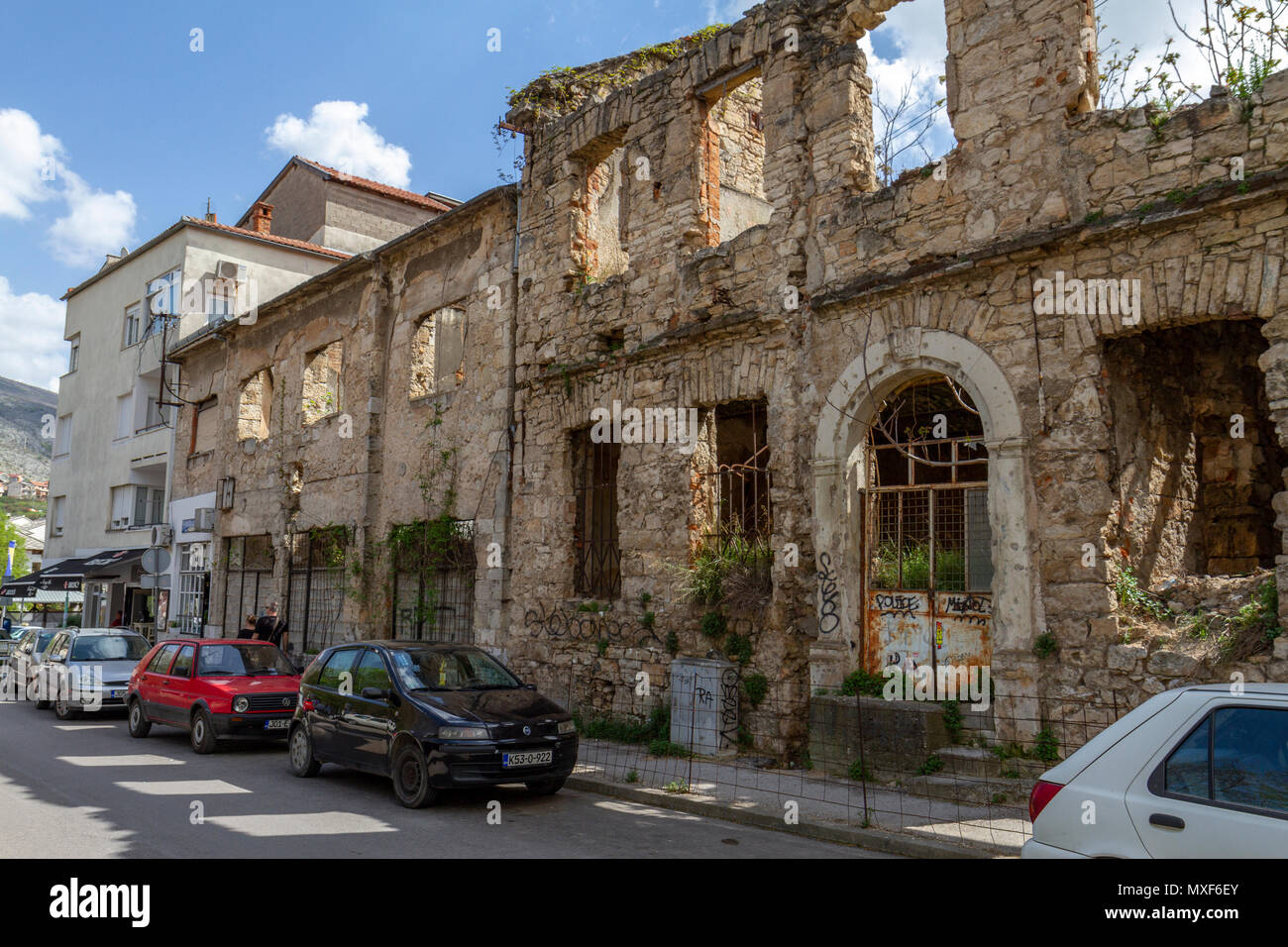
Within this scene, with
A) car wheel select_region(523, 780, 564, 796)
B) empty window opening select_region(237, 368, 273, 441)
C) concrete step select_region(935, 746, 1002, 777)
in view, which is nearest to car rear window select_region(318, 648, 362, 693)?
car wheel select_region(523, 780, 564, 796)

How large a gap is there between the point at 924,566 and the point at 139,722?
36.3 feet

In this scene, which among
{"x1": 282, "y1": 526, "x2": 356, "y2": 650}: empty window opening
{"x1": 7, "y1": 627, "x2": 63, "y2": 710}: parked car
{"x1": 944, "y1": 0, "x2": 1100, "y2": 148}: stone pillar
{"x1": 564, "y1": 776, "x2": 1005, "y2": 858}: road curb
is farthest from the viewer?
{"x1": 282, "y1": 526, "x2": 356, "y2": 650}: empty window opening

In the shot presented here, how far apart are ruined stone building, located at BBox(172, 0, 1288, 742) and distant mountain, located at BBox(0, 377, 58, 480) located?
10751cm

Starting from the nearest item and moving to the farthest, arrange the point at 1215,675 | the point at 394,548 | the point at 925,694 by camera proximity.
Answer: the point at 1215,675 → the point at 925,694 → the point at 394,548

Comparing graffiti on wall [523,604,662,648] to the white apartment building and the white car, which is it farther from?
the white apartment building

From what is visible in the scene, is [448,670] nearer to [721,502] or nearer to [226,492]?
[721,502]

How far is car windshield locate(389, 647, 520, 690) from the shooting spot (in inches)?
346

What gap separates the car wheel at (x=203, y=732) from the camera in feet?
37.3

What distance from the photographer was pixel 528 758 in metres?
8.20

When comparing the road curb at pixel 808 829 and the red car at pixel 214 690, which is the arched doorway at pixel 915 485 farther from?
the red car at pixel 214 690

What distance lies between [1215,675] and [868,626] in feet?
10.9

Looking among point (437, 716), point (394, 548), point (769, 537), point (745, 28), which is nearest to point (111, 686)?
point (394, 548)

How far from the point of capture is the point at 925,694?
29.5ft

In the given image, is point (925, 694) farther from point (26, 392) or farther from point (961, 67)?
point (26, 392)
